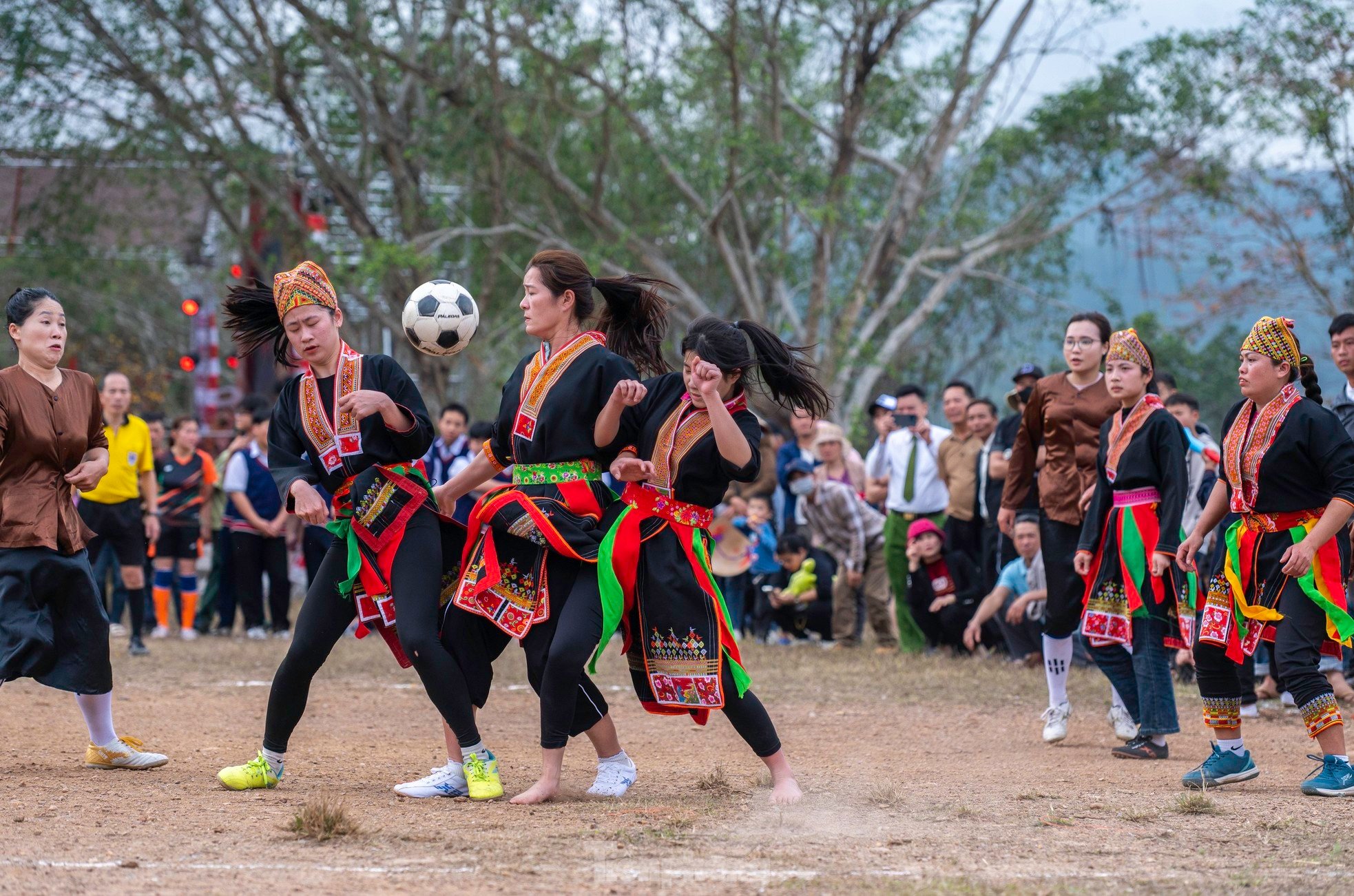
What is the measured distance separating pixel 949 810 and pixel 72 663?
3.41 metres

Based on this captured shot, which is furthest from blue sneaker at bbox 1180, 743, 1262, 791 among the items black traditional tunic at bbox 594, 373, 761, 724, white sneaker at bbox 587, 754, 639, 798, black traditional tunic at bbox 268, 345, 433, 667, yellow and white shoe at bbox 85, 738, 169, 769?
yellow and white shoe at bbox 85, 738, 169, 769

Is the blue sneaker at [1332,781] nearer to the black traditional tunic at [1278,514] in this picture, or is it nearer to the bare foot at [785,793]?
the black traditional tunic at [1278,514]

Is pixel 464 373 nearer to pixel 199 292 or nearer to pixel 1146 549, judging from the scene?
pixel 199 292

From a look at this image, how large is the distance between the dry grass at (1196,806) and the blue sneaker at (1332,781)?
20.7 inches

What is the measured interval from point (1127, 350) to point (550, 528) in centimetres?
282

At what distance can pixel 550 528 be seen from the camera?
5.02m

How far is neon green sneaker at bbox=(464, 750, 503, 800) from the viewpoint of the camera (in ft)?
16.9

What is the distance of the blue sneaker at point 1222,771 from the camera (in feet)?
18.6

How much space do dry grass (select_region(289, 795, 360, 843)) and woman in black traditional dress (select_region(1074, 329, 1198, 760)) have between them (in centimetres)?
350

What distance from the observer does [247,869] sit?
3.99 meters

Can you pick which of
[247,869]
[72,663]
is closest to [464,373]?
[72,663]

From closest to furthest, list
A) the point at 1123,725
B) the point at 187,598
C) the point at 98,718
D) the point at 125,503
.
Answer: the point at 98,718 < the point at 1123,725 < the point at 125,503 < the point at 187,598

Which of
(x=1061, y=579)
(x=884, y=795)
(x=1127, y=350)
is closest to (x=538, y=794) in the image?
(x=884, y=795)

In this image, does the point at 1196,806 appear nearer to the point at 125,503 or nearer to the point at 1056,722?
the point at 1056,722
